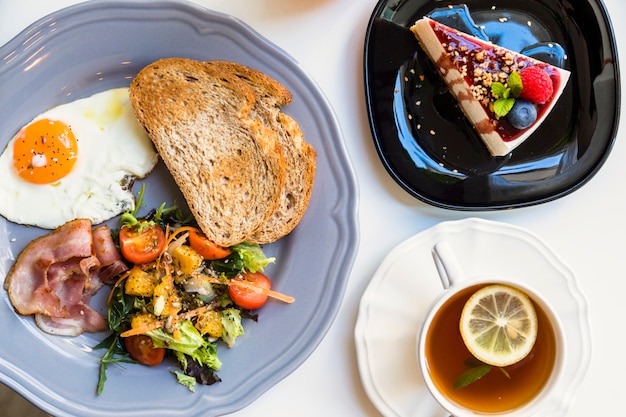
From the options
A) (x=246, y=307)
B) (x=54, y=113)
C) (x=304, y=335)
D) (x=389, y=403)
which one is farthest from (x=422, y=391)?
(x=54, y=113)

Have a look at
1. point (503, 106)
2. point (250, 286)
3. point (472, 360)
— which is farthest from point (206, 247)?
point (503, 106)

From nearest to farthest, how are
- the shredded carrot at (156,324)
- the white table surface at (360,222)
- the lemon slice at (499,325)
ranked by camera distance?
the lemon slice at (499,325), the shredded carrot at (156,324), the white table surface at (360,222)

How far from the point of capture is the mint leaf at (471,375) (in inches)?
83.5

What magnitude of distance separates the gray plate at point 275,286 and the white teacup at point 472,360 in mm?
354

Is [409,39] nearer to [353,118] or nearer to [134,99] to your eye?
[353,118]

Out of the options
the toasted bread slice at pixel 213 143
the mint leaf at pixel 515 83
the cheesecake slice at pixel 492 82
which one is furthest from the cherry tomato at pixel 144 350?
the mint leaf at pixel 515 83

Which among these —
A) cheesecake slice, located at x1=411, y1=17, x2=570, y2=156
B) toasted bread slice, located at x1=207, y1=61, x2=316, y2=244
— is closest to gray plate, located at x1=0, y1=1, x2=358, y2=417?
toasted bread slice, located at x1=207, y1=61, x2=316, y2=244

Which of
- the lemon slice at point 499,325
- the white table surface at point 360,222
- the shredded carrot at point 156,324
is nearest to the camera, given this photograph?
the lemon slice at point 499,325

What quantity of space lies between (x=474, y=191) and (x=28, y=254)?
1571 mm

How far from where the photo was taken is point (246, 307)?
91.4 inches

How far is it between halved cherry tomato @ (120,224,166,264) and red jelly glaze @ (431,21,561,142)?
1.21 meters

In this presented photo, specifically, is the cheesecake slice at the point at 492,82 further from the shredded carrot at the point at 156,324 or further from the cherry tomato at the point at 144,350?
the cherry tomato at the point at 144,350

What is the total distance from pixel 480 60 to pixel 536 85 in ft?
0.72

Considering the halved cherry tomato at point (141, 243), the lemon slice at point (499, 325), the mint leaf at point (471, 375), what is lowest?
the mint leaf at point (471, 375)
